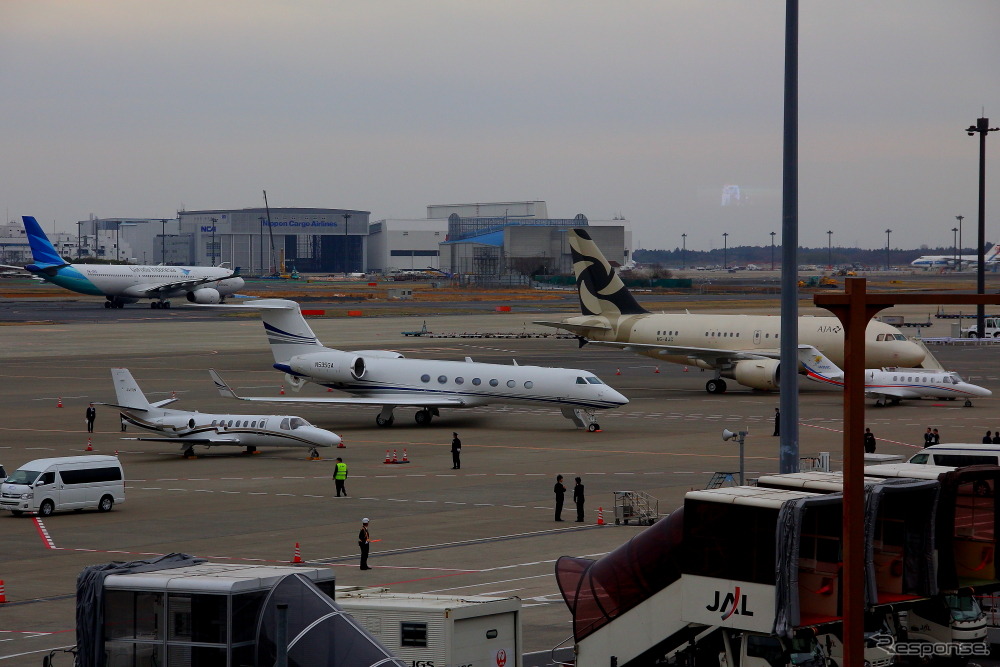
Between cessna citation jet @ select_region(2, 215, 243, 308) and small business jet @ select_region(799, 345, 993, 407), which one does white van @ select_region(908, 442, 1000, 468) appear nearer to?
small business jet @ select_region(799, 345, 993, 407)

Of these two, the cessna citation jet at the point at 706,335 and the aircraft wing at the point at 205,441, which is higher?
the cessna citation jet at the point at 706,335

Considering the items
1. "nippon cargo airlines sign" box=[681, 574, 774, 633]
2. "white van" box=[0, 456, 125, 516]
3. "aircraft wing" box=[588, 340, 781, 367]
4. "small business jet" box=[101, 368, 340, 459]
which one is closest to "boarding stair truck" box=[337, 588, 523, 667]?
"nippon cargo airlines sign" box=[681, 574, 774, 633]

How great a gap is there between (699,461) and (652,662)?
3107 centimetres

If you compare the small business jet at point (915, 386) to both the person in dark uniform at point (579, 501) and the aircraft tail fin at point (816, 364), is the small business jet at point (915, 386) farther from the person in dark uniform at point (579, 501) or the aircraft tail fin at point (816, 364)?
the person in dark uniform at point (579, 501)

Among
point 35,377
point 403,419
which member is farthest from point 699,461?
point 35,377

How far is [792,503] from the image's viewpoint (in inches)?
659

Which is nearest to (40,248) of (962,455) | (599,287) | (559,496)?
(599,287)

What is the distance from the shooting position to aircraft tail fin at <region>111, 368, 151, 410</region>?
53.2m

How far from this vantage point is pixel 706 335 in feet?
252

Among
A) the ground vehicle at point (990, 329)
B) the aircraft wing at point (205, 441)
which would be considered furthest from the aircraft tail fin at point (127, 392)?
the ground vehicle at point (990, 329)

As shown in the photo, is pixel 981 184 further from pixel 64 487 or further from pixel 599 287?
pixel 64 487

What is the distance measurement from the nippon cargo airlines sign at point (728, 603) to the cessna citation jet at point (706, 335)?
52.0 meters

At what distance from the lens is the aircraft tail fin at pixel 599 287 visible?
8119 centimetres

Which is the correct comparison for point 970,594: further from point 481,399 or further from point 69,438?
point 69,438
